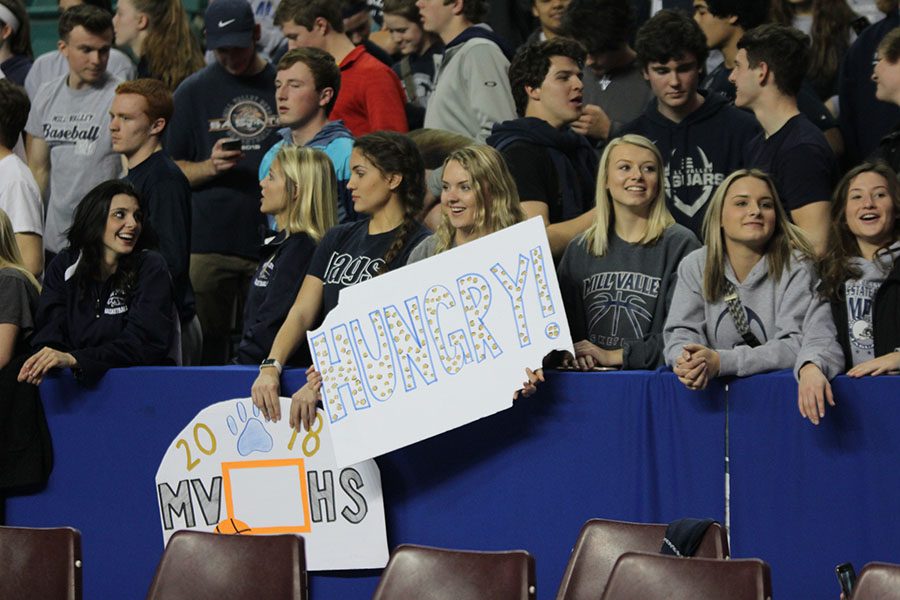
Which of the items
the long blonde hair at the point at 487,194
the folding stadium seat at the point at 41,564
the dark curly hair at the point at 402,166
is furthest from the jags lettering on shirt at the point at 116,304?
the folding stadium seat at the point at 41,564

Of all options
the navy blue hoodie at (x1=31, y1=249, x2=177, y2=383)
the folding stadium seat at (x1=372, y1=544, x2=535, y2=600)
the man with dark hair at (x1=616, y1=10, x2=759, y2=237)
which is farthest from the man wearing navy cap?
the folding stadium seat at (x1=372, y1=544, x2=535, y2=600)

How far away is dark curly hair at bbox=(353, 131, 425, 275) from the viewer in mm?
6515

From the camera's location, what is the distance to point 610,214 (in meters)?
6.23

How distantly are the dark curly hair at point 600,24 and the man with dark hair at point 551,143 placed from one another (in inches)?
24.9

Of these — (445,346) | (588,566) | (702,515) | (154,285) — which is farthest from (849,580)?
(154,285)

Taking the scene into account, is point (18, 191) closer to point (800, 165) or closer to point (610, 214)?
point (610, 214)

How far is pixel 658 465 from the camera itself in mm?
5746

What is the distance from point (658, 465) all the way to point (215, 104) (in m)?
3.80

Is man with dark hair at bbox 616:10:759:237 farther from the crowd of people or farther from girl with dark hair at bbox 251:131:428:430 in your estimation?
girl with dark hair at bbox 251:131:428:430

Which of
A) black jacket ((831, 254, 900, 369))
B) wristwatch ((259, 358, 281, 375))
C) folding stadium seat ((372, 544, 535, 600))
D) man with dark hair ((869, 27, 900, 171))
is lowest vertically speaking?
folding stadium seat ((372, 544, 535, 600))

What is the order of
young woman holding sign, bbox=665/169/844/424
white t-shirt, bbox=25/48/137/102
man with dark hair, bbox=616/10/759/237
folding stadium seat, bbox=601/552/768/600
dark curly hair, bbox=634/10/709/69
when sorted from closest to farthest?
folding stadium seat, bbox=601/552/768/600, young woman holding sign, bbox=665/169/844/424, man with dark hair, bbox=616/10/759/237, dark curly hair, bbox=634/10/709/69, white t-shirt, bbox=25/48/137/102

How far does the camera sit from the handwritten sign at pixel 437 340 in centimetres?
590

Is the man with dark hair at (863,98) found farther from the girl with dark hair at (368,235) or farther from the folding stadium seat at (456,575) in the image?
the folding stadium seat at (456,575)

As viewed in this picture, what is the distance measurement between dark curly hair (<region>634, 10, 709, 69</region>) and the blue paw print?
7.97 feet
